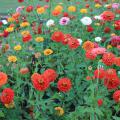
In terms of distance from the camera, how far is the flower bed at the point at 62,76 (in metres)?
2.79

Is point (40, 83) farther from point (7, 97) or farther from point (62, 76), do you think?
point (62, 76)

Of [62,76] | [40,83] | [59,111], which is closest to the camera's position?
[40,83]

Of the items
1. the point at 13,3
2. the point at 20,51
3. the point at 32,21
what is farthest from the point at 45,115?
the point at 13,3

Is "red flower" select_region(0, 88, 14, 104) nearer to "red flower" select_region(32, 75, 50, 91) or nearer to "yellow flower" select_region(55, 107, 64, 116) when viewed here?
"red flower" select_region(32, 75, 50, 91)

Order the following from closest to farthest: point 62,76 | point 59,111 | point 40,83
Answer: point 40,83
point 59,111
point 62,76

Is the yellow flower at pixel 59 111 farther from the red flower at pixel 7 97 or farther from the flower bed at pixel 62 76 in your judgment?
the red flower at pixel 7 97

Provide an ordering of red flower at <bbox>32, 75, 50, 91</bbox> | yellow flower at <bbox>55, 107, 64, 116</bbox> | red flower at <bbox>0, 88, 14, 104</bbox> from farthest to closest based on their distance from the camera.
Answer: yellow flower at <bbox>55, 107, 64, 116</bbox> → red flower at <bbox>0, 88, 14, 104</bbox> → red flower at <bbox>32, 75, 50, 91</bbox>

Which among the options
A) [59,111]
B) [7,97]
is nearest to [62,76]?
[59,111]

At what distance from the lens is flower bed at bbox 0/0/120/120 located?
2789 mm

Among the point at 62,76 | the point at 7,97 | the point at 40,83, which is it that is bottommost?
the point at 62,76

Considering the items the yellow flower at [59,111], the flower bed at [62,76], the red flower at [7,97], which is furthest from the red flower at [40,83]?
the yellow flower at [59,111]

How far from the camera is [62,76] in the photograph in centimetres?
347

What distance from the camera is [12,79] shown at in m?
3.44

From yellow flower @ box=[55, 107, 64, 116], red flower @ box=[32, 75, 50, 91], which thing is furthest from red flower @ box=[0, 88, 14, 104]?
yellow flower @ box=[55, 107, 64, 116]
